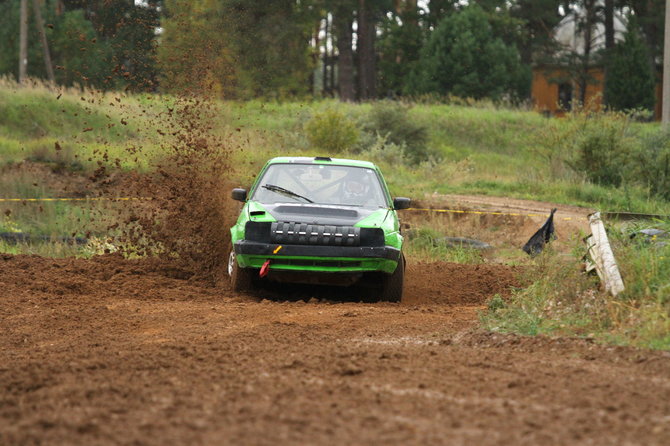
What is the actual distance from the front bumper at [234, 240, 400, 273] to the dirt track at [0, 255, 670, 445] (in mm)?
497

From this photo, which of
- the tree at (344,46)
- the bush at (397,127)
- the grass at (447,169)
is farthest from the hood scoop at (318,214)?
the tree at (344,46)

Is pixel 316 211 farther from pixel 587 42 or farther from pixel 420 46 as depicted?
pixel 587 42

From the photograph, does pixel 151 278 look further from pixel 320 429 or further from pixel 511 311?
pixel 320 429

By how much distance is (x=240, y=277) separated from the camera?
11078mm

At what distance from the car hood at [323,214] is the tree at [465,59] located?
133ft

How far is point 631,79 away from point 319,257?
43.3 meters

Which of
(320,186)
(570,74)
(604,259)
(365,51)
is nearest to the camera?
(604,259)

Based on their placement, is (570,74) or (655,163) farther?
(570,74)

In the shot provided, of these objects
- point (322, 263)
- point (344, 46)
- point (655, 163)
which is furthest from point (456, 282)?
point (344, 46)

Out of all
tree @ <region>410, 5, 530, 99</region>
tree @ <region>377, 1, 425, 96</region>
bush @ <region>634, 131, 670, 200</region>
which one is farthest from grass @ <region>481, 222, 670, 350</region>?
tree @ <region>377, 1, 425, 96</region>

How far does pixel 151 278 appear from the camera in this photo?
501 inches

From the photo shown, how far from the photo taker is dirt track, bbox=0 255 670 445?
473 centimetres

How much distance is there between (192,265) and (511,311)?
18.6 ft

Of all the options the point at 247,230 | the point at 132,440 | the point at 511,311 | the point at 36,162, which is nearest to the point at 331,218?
the point at 247,230
